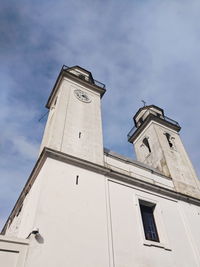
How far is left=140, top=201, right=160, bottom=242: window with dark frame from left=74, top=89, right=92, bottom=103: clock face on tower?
757 centimetres

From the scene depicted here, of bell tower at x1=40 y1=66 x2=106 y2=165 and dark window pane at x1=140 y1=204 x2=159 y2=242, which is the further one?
bell tower at x1=40 y1=66 x2=106 y2=165

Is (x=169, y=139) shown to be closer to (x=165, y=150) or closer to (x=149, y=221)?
(x=165, y=150)

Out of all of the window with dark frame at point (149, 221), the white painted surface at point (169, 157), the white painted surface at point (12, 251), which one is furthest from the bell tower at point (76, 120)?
the white painted surface at point (169, 157)

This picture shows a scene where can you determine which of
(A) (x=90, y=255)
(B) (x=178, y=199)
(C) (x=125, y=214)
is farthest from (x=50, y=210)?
(B) (x=178, y=199)

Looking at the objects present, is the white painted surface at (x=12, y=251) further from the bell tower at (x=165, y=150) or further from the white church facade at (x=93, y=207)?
the bell tower at (x=165, y=150)

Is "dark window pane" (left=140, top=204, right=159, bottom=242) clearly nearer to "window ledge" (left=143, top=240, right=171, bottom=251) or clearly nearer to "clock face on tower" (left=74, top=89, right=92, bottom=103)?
"window ledge" (left=143, top=240, right=171, bottom=251)

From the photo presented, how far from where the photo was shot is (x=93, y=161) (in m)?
11.2

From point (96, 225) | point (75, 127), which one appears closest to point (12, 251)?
point (96, 225)

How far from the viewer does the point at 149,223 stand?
10602mm

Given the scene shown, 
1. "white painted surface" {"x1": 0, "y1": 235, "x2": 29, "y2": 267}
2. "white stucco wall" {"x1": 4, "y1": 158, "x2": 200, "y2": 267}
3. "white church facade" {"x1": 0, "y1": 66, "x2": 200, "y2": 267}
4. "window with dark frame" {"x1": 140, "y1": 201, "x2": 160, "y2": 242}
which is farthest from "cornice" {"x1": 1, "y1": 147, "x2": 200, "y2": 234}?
"white painted surface" {"x1": 0, "y1": 235, "x2": 29, "y2": 267}

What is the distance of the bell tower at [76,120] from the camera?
37.2 feet

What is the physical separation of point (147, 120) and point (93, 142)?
8672 millimetres

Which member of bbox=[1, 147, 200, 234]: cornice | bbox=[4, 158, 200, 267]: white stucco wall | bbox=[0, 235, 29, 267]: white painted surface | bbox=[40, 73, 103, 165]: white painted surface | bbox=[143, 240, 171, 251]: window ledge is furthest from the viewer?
bbox=[40, 73, 103, 165]: white painted surface

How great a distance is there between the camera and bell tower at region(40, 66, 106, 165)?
11352 millimetres
